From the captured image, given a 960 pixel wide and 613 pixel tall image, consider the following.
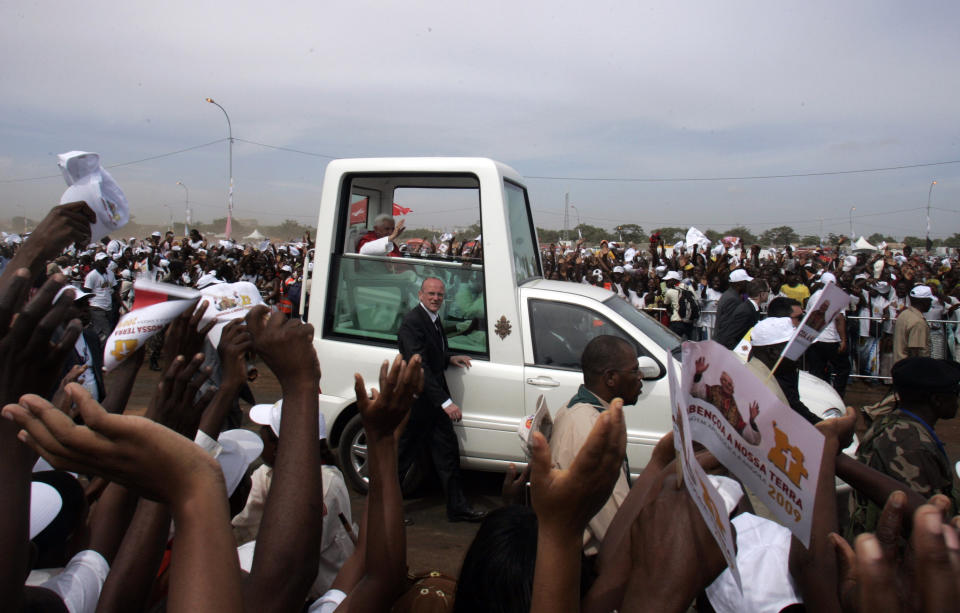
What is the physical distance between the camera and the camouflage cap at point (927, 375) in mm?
2418

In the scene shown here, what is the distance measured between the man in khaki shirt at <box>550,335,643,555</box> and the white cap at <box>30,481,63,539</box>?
1.68 m

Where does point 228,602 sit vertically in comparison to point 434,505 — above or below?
above

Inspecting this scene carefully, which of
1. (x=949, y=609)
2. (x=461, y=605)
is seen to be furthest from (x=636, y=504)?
(x=949, y=609)

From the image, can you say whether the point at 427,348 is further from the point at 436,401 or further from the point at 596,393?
the point at 596,393

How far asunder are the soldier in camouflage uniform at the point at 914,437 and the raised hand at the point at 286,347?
206 centimetres

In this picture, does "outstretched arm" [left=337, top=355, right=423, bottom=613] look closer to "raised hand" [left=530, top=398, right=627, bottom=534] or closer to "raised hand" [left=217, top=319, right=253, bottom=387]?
"raised hand" [left=217, top=319, right=253, bottom=387]

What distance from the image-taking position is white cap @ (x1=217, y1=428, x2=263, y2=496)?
183cm

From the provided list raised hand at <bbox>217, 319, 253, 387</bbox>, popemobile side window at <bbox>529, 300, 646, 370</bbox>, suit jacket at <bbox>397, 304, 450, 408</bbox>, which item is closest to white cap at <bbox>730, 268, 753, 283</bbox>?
popemobile side window at <bbox>529, 300, 646, 370</bbox>

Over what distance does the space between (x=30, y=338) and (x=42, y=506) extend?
0.65 meters

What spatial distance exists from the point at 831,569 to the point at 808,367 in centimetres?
785

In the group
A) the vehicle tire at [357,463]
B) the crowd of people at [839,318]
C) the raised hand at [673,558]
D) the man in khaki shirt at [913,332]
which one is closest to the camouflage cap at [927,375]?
the raised hand at [673,558]

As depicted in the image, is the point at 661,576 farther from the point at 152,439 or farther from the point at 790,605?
the point at 152,439

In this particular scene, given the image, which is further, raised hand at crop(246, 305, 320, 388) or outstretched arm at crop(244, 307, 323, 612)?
raised hand at crop(246, 305, 320, 388)

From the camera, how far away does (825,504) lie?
1.61 meters
